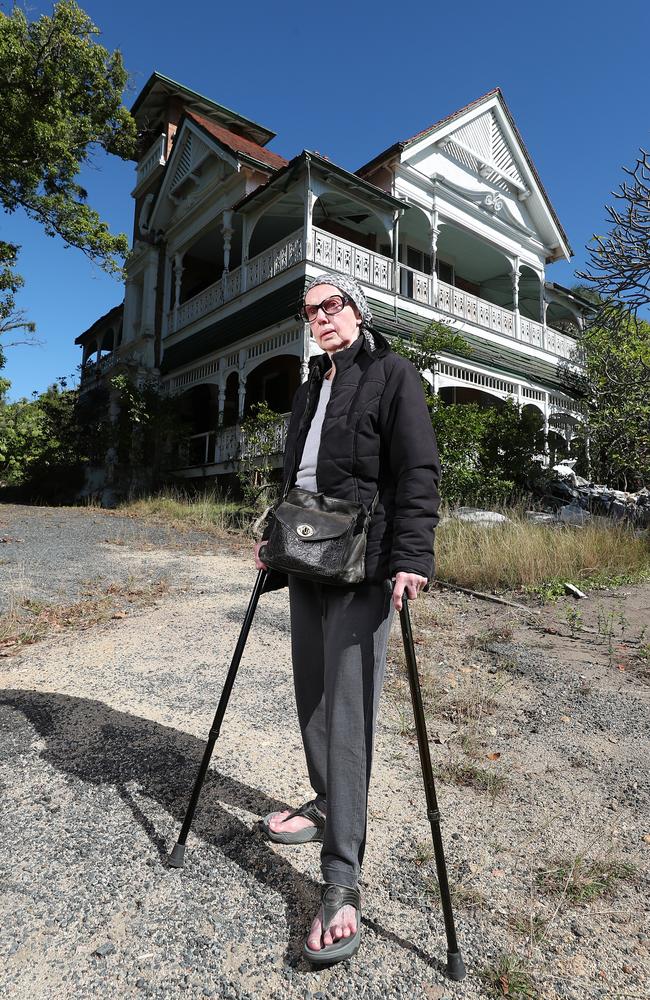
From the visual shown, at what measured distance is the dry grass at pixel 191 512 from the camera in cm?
1093

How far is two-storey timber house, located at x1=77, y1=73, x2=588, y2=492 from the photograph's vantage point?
1281cm

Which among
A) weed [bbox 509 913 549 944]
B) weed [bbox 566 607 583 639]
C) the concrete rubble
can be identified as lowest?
weed [bbox 509 913 549 944]

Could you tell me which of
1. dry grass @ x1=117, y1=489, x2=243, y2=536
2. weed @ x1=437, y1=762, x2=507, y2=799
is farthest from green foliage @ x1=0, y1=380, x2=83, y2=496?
weed @ x1=437, y1=762, x2=507, y2=799

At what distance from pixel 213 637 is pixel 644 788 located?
3.06m

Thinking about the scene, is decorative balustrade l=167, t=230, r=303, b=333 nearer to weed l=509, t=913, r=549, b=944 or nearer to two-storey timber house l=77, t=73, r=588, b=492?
two-storey timber house l=77, t=73, r=588, b=492

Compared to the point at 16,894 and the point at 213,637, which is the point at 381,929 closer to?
the point at 16,894

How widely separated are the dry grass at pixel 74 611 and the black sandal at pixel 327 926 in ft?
11.1

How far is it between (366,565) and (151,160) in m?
20.7

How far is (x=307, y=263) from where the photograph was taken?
11734mm

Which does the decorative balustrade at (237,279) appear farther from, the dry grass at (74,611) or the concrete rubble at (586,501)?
the dry grass at (74,611)

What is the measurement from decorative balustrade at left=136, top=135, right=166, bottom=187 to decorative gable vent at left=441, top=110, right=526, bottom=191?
27.6 feet

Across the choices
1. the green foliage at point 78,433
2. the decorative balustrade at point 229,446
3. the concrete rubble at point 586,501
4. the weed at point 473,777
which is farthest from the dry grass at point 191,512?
the weed at point 473,777

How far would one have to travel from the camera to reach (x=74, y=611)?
534 centimetres

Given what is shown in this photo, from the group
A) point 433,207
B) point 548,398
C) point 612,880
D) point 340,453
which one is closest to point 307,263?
point 433,207
